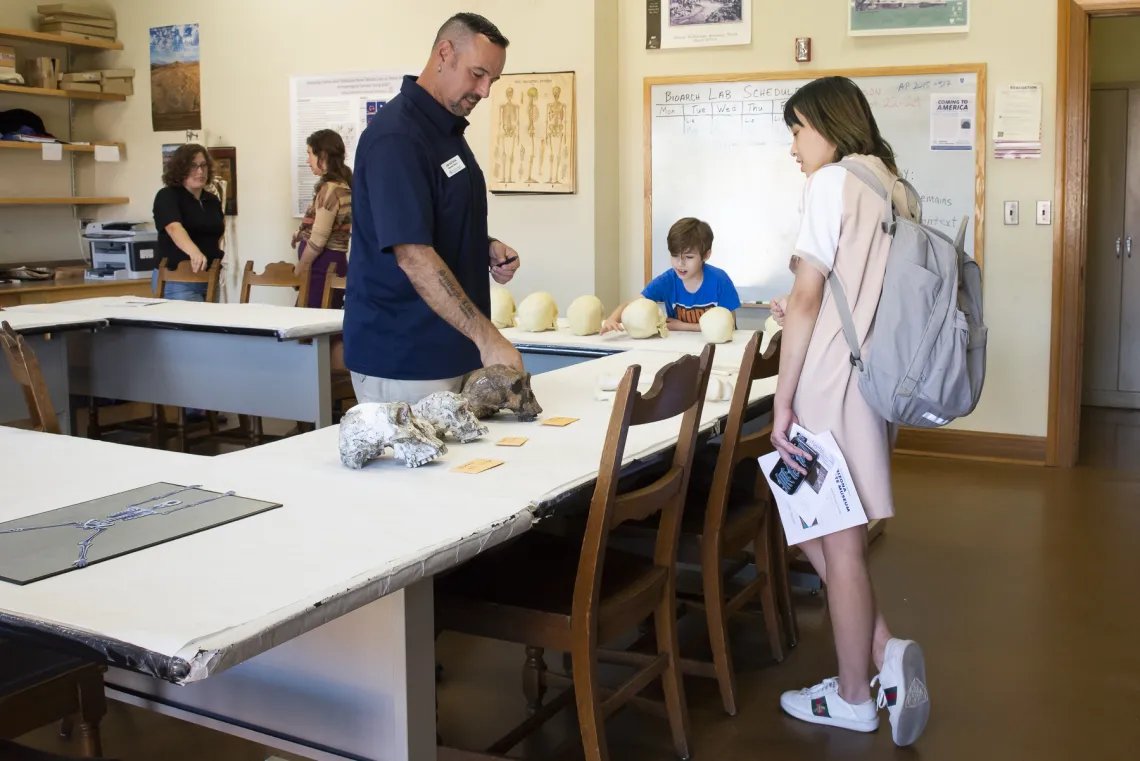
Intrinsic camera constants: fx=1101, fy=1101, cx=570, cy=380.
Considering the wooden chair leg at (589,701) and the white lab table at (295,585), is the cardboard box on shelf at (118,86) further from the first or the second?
the wooden chair leg at (589,701)

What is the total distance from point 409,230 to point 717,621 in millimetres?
1166

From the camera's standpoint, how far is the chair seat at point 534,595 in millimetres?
2062

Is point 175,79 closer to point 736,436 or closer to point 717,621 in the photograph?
point 736,436

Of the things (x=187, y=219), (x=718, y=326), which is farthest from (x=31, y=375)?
(x=187, y=219)

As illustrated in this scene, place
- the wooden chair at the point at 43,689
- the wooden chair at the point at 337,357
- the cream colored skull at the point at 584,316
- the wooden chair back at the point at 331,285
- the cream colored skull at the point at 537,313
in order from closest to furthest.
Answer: the wooden chair at the point at 43,689
the cream colored skull at the point at 584,316
the cream colored skull at the point at 537,313
the wooden chair at the point at 337,357
the wooden chair back at the point at 331,285

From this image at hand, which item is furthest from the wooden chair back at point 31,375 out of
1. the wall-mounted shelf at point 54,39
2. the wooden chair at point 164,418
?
the wall-mounted shelf at point 54,39

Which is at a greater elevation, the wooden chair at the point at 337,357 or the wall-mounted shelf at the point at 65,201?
the wall-mounted shelf at the point at 65,201

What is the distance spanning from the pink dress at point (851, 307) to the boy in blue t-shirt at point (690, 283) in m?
1.81

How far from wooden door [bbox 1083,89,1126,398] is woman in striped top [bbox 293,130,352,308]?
4.43m

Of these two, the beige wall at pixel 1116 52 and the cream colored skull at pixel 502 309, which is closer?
the cream colored skull at pixel 502 309

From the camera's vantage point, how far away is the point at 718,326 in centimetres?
386

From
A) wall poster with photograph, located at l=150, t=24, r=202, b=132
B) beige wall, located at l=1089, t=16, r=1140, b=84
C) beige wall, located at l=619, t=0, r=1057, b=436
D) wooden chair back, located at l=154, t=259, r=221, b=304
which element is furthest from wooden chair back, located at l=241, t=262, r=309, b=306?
beige wall, located at l=1089, t=16, r=1140, b=84

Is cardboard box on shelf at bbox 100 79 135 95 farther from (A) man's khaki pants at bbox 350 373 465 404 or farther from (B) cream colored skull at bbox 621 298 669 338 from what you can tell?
(A) man's khaki pants at bbox 350 373 465 404

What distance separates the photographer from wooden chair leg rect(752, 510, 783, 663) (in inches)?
114
